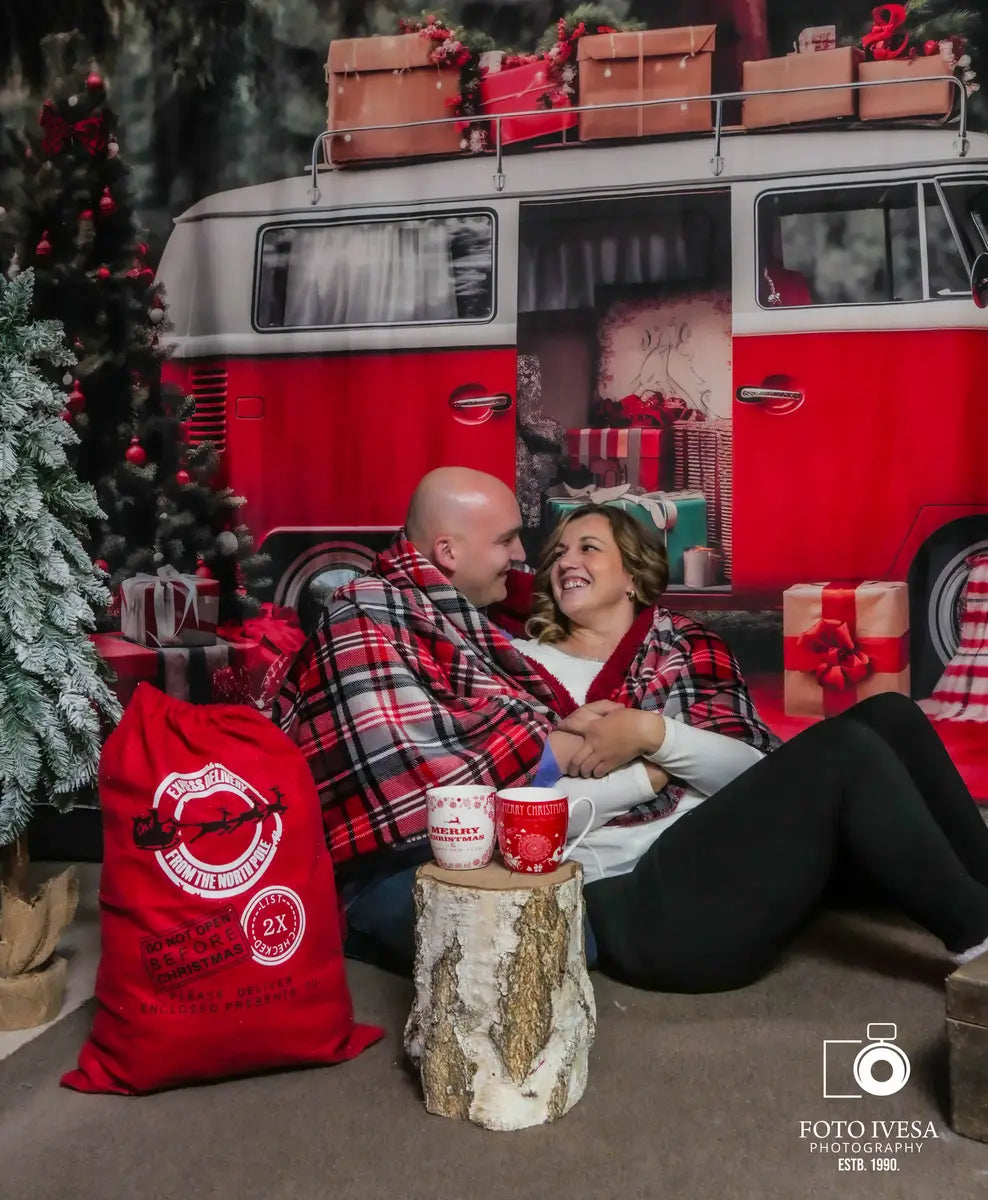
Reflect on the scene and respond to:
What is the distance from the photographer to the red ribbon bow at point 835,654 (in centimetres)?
274

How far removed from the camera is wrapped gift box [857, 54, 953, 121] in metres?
2.59

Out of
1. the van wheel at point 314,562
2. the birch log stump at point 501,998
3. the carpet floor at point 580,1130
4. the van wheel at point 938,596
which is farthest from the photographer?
the van wheel at point 314,562

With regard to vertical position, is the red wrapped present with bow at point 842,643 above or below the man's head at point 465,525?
below

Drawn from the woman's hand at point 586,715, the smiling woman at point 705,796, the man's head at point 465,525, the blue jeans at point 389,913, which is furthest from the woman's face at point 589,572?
the blue jeans at point 389,913

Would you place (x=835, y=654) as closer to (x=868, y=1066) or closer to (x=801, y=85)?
(x=868, y=1066)

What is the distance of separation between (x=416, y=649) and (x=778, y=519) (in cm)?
110

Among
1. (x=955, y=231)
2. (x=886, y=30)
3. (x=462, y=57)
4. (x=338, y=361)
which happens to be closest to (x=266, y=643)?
(x=338, y=361)

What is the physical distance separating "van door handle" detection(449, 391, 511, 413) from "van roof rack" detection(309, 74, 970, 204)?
512 millimetres

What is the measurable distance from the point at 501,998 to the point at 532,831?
229mm

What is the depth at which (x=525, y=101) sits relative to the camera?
280 centimetres

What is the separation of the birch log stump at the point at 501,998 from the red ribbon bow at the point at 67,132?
239cm

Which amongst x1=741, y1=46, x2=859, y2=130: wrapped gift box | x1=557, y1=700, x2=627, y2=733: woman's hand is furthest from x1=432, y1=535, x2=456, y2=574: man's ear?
x1=741, y1=46, x2=859, y2=130: wrapped gift box

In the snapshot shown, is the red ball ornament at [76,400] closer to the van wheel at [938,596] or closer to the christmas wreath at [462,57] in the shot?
the christmas wreath at [462,57]

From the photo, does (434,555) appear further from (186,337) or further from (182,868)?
(186,337)
